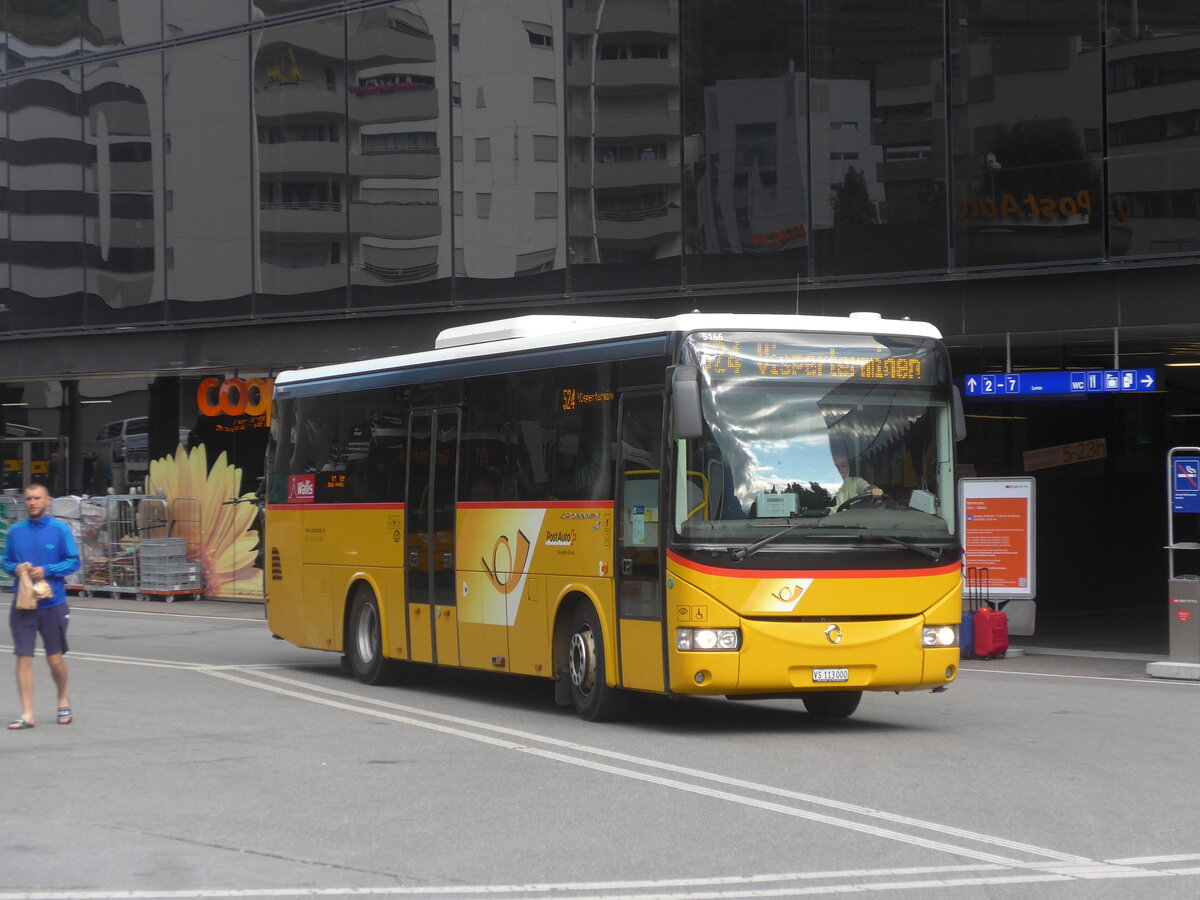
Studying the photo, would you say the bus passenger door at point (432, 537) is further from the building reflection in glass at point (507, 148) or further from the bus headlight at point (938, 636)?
the building reflection in glass at point (507, 148)

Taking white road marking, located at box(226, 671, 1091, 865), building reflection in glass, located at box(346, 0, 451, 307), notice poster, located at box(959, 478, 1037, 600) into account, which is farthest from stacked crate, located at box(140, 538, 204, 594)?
white road marking, located at box(226, 671, 1091, 865)

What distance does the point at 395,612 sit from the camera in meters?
15.4

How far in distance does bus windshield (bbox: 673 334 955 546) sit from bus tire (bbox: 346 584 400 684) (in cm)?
526

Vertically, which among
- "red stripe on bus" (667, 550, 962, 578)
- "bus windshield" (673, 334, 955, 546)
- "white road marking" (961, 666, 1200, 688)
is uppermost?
"bus windshield" (673, 334, 955, 546)

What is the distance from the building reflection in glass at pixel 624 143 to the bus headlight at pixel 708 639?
1208 centimetres

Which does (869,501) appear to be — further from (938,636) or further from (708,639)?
(708,639)

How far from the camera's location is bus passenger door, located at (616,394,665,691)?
1170 cm

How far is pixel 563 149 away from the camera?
24.3 meters

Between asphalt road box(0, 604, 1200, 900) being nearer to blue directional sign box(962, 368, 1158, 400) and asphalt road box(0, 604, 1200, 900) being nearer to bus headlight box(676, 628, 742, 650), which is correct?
bus headlight box(676, 628, 742, 650)

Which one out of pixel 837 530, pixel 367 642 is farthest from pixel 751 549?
pixel 367 642

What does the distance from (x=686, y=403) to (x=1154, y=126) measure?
10000 mm

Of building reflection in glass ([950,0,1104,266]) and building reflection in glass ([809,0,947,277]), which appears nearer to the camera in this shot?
building reflection in glass ([950,0,1104,266])

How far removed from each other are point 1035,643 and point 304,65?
1542cm

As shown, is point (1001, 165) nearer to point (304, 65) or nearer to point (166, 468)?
point (304, 65)
